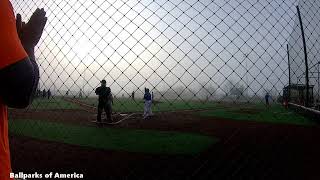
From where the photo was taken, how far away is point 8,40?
0.92 meters

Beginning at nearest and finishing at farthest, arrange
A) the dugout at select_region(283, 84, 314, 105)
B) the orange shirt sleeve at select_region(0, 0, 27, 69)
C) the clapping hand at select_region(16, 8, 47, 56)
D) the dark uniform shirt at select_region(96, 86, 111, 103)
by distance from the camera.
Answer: the orange shirt sleeve at select_region(0, 0, 27, 69) → the clapping hand at select_region(16, 8, 47, 56) → the dugout at select_region(283, 84, 314, 105) → the dark uniform shirt at select_region(96, 86, 111, 103)

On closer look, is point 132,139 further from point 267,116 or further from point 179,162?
point 267,116

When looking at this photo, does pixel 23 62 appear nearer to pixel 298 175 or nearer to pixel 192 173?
pixel 192 173

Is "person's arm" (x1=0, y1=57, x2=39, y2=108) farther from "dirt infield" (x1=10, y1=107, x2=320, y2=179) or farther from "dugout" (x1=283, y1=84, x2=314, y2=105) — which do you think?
"dugout" (x1=283, y1=84, x2=314, y2=105)

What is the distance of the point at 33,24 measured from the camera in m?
1.20

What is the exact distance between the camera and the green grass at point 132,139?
6.96 m

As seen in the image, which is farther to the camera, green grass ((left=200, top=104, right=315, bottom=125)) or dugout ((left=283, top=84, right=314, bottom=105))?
green grass ((left=200, top=104, right=315, bottom=125))

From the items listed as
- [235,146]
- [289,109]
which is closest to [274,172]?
[235,146]

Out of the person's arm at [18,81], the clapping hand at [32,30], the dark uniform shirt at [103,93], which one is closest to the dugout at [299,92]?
the dark uniform shirt at [103,93]

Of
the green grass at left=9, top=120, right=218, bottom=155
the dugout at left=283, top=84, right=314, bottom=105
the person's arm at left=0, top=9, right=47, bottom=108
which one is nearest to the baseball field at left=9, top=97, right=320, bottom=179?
the green grass at left=9, top=120, right=218, bottom=155

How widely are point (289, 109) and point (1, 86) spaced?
19.5 metres

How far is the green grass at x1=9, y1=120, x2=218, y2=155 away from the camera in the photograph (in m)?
6.96

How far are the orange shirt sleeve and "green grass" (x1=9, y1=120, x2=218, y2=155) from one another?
18.7 feet

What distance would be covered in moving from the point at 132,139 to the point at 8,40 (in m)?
7.47
